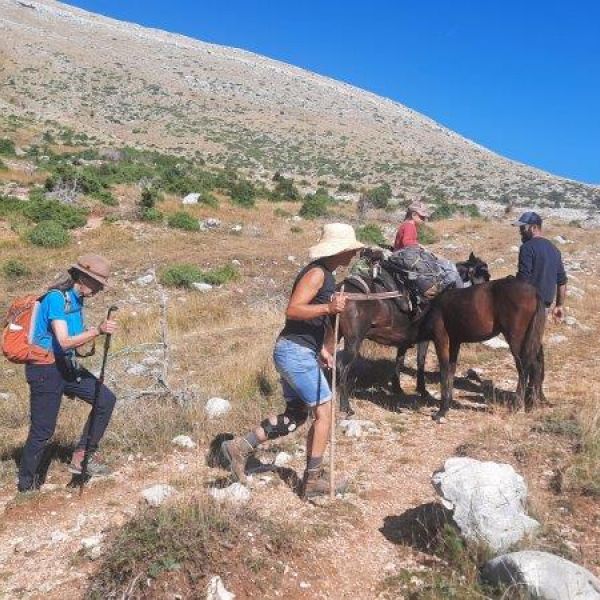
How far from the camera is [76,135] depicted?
137 ft

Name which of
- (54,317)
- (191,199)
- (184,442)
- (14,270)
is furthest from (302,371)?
(191,199)

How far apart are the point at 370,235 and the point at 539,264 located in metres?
12.5

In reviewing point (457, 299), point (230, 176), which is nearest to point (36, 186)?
point (230, 176)

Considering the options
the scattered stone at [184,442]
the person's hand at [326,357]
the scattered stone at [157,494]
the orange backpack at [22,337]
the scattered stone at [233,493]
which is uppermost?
the person's hand at [326,357]

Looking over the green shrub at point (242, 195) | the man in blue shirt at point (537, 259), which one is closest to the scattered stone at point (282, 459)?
the man in blue shirt at point (537, 259)

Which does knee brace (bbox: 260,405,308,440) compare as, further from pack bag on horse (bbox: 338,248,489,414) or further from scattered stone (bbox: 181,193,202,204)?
scattered stone (bbox: 181,193,202,204)

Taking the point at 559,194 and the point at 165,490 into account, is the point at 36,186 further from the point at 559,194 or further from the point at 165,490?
the point at 559,194

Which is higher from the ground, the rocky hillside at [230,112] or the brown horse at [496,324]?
the rocky hillside at [230,112]

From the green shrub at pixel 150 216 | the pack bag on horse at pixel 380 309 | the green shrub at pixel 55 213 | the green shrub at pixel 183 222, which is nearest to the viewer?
the pack bag on horse at pixel 380 309

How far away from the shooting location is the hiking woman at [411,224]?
767cm

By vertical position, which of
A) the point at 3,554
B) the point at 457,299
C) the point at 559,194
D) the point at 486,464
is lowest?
the point at 3,554

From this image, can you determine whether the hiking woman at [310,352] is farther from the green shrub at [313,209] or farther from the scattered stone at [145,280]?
the green shrub at [313,209]

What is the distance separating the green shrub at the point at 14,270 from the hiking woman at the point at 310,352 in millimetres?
10368

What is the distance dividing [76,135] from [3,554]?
4126 cm
